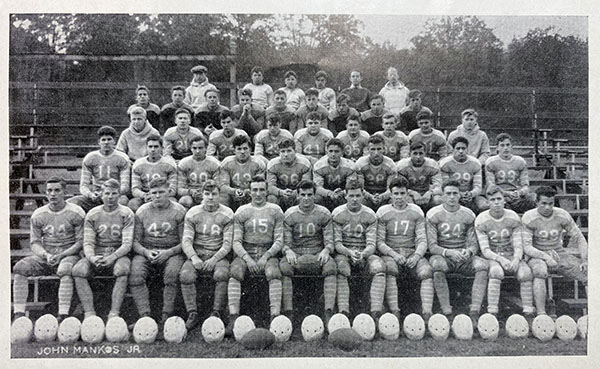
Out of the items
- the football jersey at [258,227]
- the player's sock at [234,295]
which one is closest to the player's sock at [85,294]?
the player's sock at [234,295]

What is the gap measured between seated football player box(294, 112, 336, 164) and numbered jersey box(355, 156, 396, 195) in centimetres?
51

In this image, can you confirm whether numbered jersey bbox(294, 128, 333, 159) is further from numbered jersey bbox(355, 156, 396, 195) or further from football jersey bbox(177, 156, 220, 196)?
football jersey bbox(177, 156, 220, 196)

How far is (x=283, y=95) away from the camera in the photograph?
528 cm

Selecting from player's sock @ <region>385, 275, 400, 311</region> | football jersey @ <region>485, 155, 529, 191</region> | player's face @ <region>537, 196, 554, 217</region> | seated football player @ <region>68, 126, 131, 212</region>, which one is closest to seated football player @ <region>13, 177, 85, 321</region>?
seated football player @ <region>68, 126, 131, 212</region>

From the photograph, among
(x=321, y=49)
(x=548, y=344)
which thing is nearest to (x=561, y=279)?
(x=548, y=344)

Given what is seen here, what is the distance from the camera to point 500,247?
438 cm

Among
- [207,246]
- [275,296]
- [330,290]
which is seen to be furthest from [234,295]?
[330,290]

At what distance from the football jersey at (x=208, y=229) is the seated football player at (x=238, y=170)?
0.30 meters

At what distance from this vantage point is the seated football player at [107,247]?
162 inches

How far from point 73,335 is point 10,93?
5.95 ft

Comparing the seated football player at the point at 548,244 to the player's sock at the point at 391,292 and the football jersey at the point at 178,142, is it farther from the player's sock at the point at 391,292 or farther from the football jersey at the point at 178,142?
the football jersey at the point at 178,142

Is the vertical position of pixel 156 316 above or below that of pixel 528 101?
below

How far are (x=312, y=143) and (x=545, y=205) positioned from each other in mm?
2036

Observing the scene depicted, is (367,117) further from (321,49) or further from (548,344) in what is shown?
(548,344)
